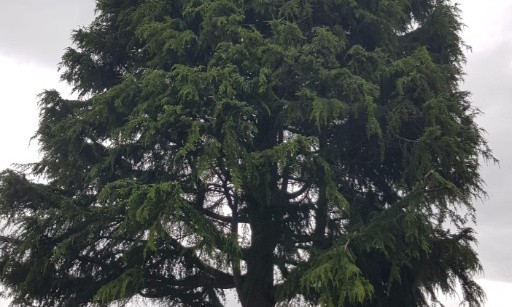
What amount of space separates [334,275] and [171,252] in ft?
11.5

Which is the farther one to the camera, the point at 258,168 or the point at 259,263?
the point at 259,263

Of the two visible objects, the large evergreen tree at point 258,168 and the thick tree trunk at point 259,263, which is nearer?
the large evergreen tree at point 258,168

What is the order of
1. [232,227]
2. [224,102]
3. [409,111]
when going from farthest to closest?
[232,227], [409,111], [224,102]

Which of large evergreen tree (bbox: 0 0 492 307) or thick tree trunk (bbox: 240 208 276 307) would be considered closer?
large evergreen tree (bbox: 0 0 492 307)

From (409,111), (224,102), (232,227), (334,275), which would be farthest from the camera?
(232,227)

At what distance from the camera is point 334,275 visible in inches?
361

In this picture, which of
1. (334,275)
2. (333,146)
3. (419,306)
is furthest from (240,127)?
(419,306)

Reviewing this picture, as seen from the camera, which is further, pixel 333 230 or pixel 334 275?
pixel 333 230

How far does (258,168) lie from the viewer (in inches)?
403

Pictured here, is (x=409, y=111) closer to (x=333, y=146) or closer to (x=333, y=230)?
(x=333, y=146)

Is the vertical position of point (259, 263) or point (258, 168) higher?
point (258, 168)

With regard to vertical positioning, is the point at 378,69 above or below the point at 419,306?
above

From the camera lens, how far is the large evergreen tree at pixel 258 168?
9.74 meters

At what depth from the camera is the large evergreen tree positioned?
974 centimetres
